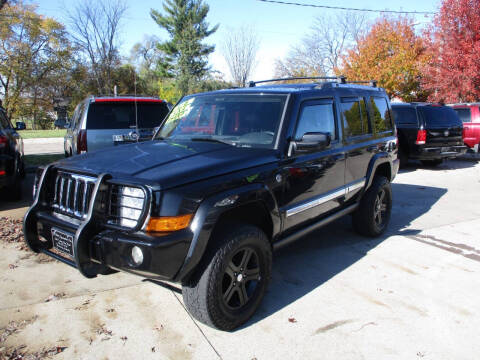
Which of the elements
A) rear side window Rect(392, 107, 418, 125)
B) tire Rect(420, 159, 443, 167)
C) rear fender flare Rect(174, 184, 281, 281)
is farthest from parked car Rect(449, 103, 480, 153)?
rear fender flare Rect(174, 184, 281, 281)

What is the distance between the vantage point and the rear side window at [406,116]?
1036cm

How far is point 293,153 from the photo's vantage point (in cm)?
334

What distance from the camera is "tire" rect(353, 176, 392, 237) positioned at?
4.75 meters

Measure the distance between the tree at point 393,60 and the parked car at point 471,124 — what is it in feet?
24.9

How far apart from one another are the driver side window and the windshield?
9.9 inches

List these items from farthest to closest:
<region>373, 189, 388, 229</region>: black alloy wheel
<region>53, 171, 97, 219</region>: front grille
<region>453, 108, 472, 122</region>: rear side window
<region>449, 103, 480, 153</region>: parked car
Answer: <region>453, 108, 472, 122</region>: rear side window → <region>449, 103, 480, 153</region>: parked car → <region>373, 189, 388, 229</region>: black alloy wheel → <region>53, 171, 97, 219</region>: front grille

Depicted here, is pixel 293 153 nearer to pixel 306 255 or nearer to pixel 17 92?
pixel 306 255

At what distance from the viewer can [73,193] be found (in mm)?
2861

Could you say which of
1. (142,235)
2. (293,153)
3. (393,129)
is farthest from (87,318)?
(393,129)

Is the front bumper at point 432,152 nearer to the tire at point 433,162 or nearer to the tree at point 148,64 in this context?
the tire at point 433,162

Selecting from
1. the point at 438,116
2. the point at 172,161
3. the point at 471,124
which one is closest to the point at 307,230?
the point at 172,161

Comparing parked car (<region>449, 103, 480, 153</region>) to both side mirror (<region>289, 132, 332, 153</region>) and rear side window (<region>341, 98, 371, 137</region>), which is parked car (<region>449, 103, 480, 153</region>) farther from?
side mirror (<region>289, 132, 332, 153</region>)

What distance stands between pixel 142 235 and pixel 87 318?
3.76 ft

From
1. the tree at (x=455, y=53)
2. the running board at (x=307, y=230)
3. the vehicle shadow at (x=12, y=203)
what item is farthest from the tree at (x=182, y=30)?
the running board at (x=307, y=230)
